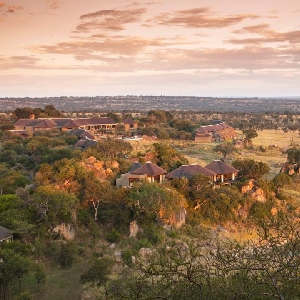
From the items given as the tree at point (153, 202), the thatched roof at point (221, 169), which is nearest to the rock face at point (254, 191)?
the thatched roof at point (221, 169)

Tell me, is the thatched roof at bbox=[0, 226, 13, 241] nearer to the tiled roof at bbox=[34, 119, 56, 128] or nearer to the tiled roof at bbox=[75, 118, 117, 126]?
the tiled roof at bbox=[34, 119, 56, 128]

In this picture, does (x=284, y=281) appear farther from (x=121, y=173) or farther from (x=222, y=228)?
(x=121, y=173)

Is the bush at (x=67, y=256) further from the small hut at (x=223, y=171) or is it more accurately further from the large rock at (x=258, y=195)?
the small hut at (x=223, y=171)

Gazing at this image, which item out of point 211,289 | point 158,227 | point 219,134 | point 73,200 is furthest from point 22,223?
point 219,134

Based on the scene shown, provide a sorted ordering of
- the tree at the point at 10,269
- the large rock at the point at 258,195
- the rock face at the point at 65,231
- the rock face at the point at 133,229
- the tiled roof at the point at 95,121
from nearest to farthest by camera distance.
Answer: the tree at the point at 10,269 < the rock face at the point at 65,231 < the rock face at the point at 133,229 < the large rock at the point at 258,195 < the tiled roof at the point at 95,121

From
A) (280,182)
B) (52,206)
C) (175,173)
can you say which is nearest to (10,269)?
(52,206)
